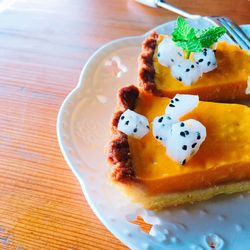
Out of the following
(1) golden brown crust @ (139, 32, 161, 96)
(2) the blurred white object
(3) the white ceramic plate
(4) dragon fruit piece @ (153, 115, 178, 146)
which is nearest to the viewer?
(3) the white ceramic plate

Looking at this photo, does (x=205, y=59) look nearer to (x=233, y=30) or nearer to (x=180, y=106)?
(x=180, y=106)

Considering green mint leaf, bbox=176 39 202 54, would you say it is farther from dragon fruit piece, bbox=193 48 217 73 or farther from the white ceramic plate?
the white ceramic plate

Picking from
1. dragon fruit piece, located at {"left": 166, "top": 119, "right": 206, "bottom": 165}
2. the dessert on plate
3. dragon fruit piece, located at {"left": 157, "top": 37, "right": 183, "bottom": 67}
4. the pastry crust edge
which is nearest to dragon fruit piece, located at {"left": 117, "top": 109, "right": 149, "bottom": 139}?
the dessert on plate

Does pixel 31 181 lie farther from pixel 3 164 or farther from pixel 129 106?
pixel 129 106

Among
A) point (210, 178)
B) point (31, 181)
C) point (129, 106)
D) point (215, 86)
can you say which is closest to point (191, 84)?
point (215, 86)

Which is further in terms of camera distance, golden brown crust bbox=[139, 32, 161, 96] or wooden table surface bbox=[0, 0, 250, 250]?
golden brown crust bbox=[139, 32, 161, 96]

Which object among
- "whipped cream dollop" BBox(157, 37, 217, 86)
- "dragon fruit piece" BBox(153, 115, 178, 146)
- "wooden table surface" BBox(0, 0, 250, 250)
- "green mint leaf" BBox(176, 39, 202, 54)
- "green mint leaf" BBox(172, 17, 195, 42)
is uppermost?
"green mint leaf" BBox(172, 17, 195, 42)

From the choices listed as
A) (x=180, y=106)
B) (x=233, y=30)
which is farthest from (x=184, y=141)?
(x=233, y=30)
